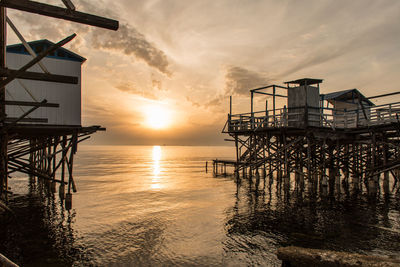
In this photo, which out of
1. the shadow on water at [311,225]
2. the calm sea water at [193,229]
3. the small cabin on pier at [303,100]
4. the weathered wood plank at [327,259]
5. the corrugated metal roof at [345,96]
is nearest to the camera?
the weathered wood plank at [327,259]

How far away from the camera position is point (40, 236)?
11055 millimetres

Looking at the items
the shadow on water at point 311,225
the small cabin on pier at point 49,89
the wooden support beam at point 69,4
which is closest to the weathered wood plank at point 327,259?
the shadow on water at point 311,225

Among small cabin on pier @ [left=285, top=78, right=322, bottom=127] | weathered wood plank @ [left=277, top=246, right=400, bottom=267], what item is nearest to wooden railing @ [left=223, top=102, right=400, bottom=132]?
small cabin on pier @ [left=285, top=78, right=322, bottom=127]

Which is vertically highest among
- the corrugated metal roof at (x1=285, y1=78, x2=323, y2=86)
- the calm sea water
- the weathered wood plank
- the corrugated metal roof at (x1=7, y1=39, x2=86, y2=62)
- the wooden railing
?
the corrugated metal roof at (x1=7, y1=39, x2=86, y2=62)

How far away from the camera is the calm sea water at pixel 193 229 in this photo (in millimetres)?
9398

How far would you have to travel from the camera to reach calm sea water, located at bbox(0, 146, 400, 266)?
9.40 meters

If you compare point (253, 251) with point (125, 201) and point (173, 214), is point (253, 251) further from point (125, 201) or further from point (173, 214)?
point (125, 201)

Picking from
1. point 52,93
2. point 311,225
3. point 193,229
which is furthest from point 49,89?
point 311,225

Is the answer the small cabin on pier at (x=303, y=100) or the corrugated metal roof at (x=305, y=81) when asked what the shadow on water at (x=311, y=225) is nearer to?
the small cabin on pier at (x=303, y=100)

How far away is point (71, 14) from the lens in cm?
516

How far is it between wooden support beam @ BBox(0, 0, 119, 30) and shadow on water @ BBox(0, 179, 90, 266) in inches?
328

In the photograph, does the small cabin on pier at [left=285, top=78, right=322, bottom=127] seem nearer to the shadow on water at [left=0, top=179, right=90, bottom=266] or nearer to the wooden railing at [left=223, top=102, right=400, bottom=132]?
the wooden railing at [left=223, top=102, right=400, bottom=132]

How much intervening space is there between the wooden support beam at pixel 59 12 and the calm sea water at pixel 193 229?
323 inches

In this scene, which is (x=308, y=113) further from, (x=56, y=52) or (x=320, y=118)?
(x=56, y=52)
